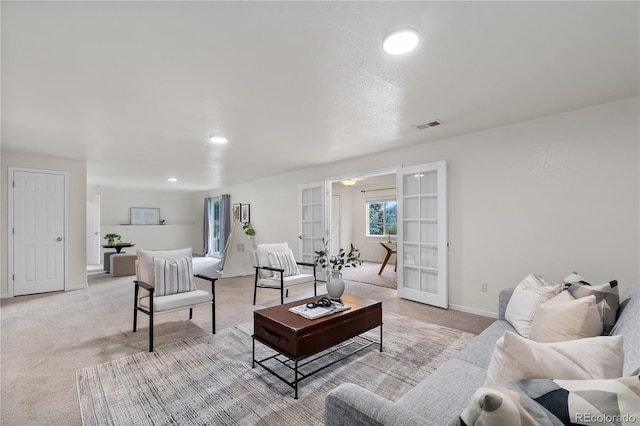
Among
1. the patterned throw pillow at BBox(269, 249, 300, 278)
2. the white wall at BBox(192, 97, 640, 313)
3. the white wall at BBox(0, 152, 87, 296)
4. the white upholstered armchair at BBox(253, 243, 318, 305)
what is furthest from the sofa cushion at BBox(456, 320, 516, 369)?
the white wall at BBox(0, 152, 87, 296)

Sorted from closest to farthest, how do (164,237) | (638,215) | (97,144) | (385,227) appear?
(638,215)
(97,144)
(385,227)
(164,237)

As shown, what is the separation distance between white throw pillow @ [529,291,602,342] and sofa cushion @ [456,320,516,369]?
0.99 ft

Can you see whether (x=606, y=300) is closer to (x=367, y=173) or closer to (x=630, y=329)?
(x=630, y=329)

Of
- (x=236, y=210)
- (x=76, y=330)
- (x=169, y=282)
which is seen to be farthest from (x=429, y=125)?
(x=236, y=210)

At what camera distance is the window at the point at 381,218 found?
8.51 m

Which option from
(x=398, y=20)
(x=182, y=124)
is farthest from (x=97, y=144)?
(x=398, y=20)

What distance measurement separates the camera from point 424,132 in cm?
372

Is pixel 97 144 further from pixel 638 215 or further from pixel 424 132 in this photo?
pixel 638 215

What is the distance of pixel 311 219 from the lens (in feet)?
20.0

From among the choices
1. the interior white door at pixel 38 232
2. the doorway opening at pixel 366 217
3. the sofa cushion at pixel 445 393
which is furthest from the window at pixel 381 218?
the interior white door at pixel 38 232

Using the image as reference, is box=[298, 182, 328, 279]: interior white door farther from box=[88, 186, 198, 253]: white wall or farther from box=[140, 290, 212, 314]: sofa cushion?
box=[88, 186, 198, 253]: white wall

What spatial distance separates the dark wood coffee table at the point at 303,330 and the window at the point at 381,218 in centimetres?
601

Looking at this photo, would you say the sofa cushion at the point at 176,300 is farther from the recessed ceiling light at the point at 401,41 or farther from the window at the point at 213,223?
the window at the point at 213,223

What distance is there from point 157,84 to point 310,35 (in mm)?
1396
